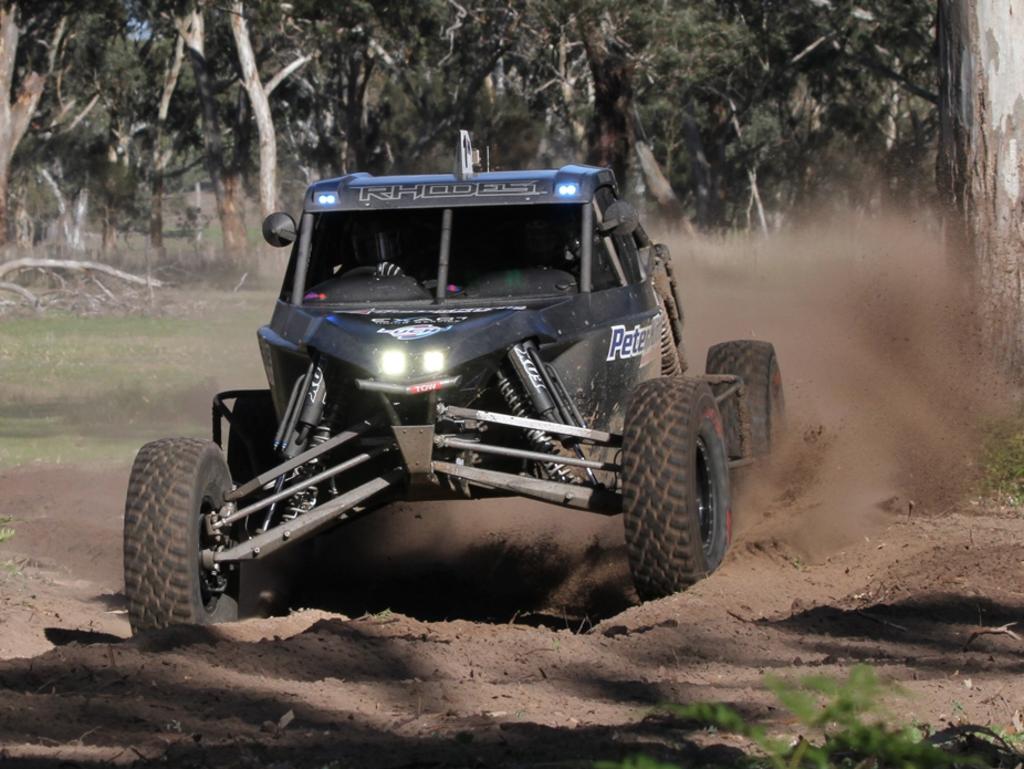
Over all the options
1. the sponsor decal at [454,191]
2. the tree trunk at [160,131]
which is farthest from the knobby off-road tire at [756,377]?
the tree trunk at [160,131]

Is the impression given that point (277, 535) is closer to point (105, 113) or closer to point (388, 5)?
point (388, 5)

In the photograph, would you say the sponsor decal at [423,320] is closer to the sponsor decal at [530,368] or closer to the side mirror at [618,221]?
the sponsor decal at [530,368]

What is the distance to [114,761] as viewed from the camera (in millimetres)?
4293

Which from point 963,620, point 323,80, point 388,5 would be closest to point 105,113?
point 323,80

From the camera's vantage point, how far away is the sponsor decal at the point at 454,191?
8570mm

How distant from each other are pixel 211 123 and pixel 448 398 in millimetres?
44178

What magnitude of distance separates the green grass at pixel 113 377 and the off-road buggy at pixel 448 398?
6.17 metres

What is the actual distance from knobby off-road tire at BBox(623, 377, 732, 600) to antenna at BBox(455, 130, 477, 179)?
1845mm

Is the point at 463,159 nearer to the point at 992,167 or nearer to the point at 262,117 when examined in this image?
the point at 992,167

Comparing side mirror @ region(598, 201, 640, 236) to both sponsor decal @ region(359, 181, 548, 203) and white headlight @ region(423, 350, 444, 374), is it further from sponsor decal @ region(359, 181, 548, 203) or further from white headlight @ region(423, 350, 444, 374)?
white headlight @ region(423, 350, 444, 374)

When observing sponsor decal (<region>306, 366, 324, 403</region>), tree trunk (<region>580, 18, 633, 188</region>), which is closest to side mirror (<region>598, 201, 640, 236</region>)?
sponsor decal (<region>306, 366, 324, 403</region>)

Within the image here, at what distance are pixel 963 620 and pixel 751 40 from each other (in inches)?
1352

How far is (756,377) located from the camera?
10789 millimetres

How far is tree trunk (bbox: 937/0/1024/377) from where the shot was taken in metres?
11.1
